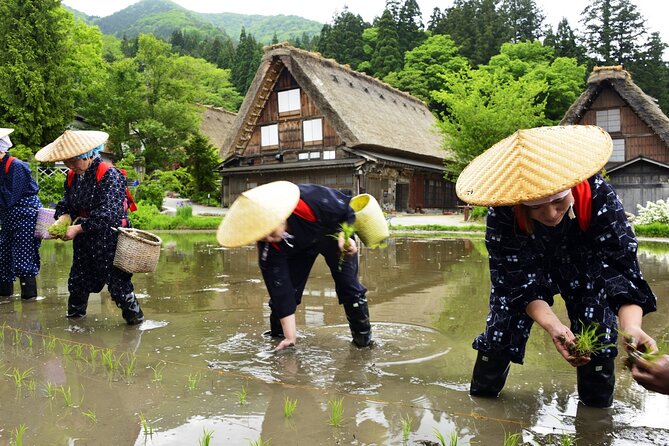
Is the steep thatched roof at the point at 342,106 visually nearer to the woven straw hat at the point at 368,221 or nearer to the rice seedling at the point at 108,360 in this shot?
the woven straw hat at the point at 368,221

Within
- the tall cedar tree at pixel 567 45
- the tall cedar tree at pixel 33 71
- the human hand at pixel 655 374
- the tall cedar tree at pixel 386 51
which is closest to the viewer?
the human hand at pixel 655 374

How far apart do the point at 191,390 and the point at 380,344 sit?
155 cm

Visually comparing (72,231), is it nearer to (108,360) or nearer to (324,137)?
(108,360)

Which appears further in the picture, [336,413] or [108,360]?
[108,360]

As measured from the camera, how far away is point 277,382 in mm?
3172

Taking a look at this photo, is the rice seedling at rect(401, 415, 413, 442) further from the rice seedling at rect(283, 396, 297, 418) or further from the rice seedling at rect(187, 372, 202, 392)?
the rice seedling at rect(187, 372, 202, 392)

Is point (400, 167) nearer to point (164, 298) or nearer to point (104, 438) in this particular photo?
point (164, 298)

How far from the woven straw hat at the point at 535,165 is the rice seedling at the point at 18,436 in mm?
2093

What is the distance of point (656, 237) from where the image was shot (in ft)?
49.4

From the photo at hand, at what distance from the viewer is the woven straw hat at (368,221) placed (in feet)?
14.0

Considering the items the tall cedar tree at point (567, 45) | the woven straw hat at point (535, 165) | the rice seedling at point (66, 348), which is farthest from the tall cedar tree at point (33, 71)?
the tall cedar tree at point (567, 45)

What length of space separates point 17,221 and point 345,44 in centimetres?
4254

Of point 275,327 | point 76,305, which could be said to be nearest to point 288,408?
point 275,327

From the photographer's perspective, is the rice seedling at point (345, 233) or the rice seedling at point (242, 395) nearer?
the rice seedling at point (242, 395)
